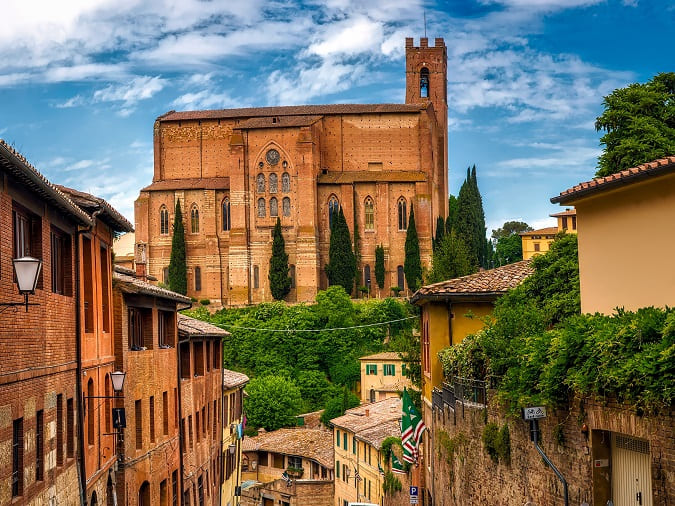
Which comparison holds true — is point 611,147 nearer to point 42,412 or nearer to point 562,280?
point 562,280

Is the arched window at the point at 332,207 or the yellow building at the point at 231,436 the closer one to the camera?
the yellow building at the point at 231,436

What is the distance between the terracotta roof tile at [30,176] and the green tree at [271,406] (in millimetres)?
56643

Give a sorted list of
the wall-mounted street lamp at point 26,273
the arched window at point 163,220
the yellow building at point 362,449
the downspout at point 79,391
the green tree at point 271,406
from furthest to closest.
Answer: the arched window at point 163,220 < the green tree at point 271,406 < the yellow building at point 362,449 < the downspout at point 79,391 < the wall-mounted street lamp at point 26,273

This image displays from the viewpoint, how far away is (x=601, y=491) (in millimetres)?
13328

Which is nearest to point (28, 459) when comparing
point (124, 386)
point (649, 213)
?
point (124, 386)

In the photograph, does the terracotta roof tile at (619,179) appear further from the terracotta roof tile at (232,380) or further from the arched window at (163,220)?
the arched window at (163,220)

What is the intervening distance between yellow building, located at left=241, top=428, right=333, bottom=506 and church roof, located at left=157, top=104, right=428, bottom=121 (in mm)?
44988

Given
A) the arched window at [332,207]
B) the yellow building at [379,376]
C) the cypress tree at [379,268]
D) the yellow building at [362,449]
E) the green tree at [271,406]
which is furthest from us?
the arched window at [332,207]

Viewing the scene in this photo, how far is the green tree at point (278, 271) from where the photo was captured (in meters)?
98.1

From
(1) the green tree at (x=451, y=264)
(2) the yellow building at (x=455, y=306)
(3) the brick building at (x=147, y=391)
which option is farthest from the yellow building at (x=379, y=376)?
(3) the brick building at (x=147, y=391)

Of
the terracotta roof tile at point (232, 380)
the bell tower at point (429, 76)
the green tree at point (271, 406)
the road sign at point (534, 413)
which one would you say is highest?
the bell tower at point (429, 76)

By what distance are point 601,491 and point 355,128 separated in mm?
92858

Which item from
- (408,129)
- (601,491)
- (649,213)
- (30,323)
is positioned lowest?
(601,491)

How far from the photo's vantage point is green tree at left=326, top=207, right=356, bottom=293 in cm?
9794
